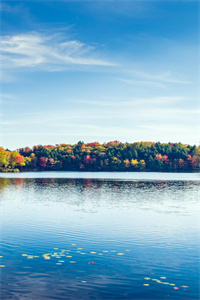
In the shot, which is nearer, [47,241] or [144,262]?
[144,262]

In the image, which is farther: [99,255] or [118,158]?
[118,158]

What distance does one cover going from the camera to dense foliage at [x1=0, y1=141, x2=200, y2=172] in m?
165

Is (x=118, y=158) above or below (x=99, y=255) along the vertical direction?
above

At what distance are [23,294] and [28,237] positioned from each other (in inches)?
312

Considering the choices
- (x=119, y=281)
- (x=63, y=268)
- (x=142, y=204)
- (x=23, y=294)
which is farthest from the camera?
(x=142, y=204)

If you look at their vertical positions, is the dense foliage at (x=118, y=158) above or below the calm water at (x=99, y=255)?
above

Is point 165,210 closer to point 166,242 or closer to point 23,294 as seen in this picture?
point 166,242

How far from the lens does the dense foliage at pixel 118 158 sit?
164625 millimetres

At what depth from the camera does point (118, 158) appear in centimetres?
17050

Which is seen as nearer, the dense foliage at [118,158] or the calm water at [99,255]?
the calm water at [99,255]

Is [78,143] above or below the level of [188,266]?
above

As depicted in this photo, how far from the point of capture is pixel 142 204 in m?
32.0

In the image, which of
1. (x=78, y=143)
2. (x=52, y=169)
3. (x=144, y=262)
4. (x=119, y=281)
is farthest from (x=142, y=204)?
(x=78, y=143)

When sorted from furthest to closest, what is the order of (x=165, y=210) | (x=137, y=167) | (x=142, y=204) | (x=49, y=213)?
(x=137, y=167) → (x=142, y=204) → (x=165, y=210) → (x=49, y=213)
